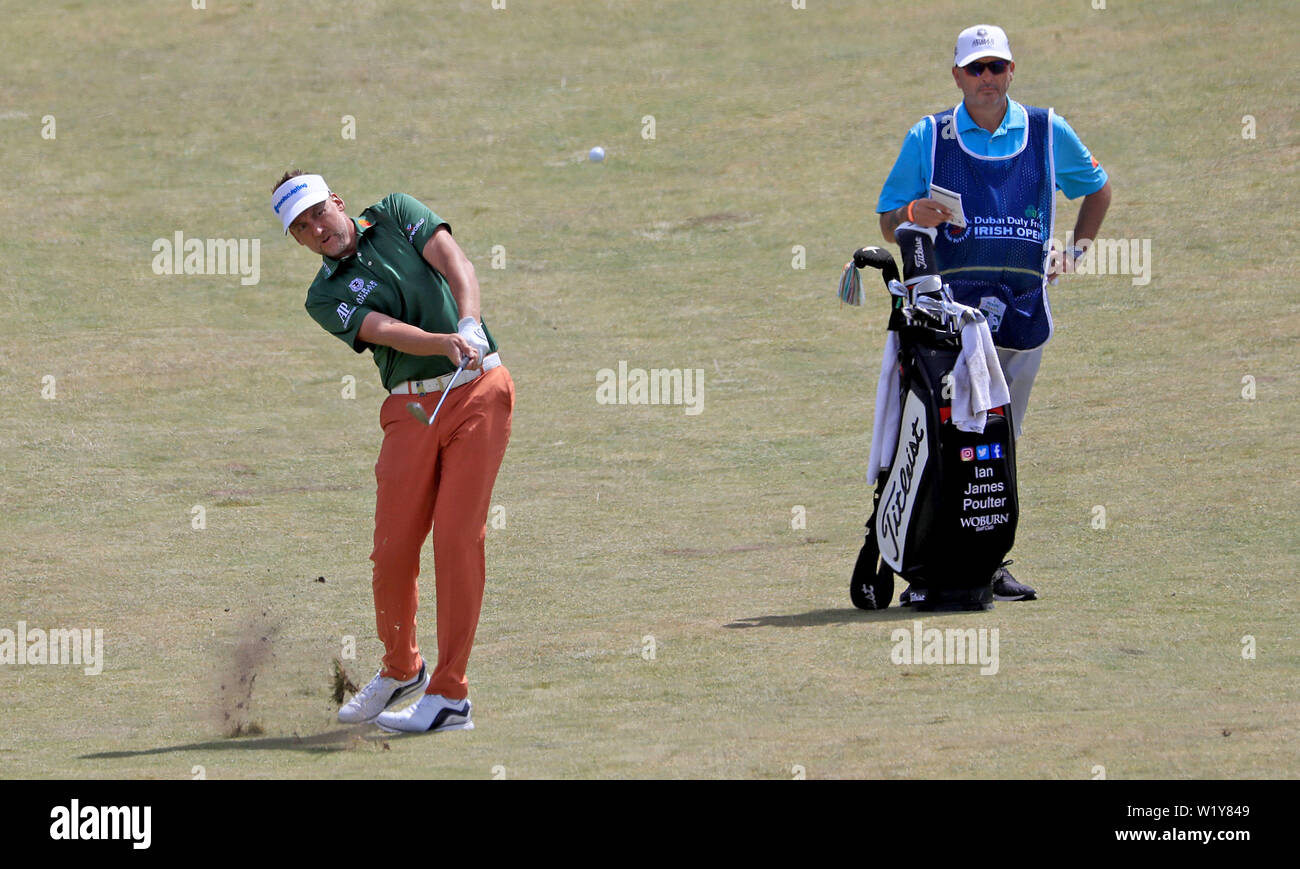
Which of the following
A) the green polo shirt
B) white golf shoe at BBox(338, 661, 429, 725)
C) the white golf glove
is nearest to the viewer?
the white golf glove

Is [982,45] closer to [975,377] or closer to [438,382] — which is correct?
[975,377]

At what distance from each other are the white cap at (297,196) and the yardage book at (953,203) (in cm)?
292

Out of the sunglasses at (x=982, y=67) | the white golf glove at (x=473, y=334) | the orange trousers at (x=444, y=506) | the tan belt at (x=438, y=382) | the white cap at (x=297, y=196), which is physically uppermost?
the sunglasses at (x=982, y=67)

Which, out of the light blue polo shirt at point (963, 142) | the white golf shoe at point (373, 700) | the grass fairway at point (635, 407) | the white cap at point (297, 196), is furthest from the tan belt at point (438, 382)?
the light blue polo shirt at point (963, 142)

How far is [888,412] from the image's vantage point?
27.7 feet

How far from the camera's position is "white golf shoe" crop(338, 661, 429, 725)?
23.4 ft

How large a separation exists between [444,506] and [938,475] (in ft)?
7.93

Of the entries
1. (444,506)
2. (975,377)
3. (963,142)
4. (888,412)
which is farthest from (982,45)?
(444,506)

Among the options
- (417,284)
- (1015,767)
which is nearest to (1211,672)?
(1015,767)

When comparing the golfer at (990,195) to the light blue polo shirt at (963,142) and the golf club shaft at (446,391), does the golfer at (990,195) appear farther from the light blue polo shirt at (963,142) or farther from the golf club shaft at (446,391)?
the golf club shaft at (446,391)

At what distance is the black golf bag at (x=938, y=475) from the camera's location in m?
8.12

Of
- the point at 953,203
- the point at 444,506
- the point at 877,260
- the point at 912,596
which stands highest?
the point at 953,203

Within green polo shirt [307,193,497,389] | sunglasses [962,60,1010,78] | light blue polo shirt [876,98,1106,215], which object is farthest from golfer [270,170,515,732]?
sunglasses [962,60,1010,78]

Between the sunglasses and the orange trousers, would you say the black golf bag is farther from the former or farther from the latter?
the orange trousers
